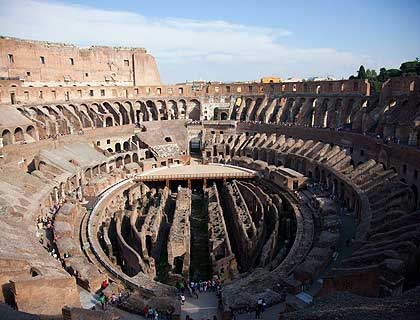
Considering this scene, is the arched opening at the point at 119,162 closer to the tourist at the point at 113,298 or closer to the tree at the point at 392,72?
the tourist at the point at 113,298

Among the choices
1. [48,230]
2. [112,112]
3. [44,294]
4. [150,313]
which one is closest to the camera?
[44,294]

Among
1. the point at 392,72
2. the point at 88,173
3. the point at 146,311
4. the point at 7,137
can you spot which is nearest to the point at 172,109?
the point at 88,173

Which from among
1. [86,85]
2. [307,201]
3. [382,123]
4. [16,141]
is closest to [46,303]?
[307,201]

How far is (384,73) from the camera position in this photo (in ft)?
153

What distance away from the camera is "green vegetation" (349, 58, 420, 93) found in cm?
4112

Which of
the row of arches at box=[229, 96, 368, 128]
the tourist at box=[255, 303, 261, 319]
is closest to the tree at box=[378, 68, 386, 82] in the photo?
→ the row of arches at box=[229, 96, 368, 128]

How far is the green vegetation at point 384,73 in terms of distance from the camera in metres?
41.1

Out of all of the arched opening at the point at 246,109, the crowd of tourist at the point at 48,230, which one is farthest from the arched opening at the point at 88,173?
the arched opening at the point at 246,109

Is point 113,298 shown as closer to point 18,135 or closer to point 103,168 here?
point 103,168

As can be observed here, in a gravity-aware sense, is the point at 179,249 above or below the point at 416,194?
below

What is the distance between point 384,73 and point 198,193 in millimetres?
31227

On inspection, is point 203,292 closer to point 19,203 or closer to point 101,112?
point 19,203

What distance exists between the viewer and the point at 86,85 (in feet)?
143

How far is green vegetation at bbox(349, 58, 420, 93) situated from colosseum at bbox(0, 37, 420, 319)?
31.6 feet
